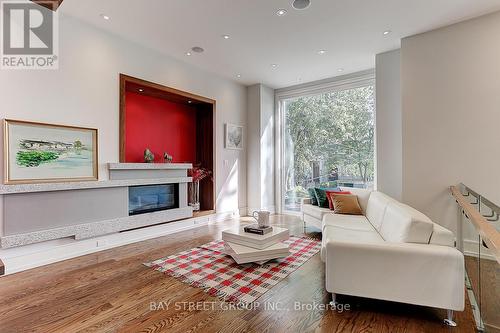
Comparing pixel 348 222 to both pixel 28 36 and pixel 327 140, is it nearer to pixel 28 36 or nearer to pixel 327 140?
pixel 327 140

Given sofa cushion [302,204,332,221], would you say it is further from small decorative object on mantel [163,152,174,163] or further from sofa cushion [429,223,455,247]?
small decorative object on mantel [163,152,174,163]

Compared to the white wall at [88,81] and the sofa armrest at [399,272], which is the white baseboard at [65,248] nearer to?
the white wall at [88,81]

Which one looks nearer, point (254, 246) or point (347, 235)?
point (347, 235)

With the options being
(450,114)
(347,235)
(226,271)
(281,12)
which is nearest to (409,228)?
(347,235)

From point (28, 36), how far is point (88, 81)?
2.46ft

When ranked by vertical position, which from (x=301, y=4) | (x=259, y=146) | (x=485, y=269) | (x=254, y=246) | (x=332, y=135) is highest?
(x=301, y=4)

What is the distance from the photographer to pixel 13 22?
9.64 ft

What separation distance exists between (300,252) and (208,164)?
2.94 m

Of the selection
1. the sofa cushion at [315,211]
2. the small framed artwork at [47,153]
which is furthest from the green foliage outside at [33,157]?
the sofa cushion at [315,211]

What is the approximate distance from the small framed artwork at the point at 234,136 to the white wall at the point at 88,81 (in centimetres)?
Result: 114

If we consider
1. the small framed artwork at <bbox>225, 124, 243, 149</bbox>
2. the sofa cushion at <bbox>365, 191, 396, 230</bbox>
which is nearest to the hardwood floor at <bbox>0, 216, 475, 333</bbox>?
the sofa cushion at <bbox>365, 191, 396, 230</bbox>

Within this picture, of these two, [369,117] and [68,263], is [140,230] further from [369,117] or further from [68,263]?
[369,117]

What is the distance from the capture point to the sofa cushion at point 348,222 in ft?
10.4

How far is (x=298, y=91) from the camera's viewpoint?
6.12 meters
